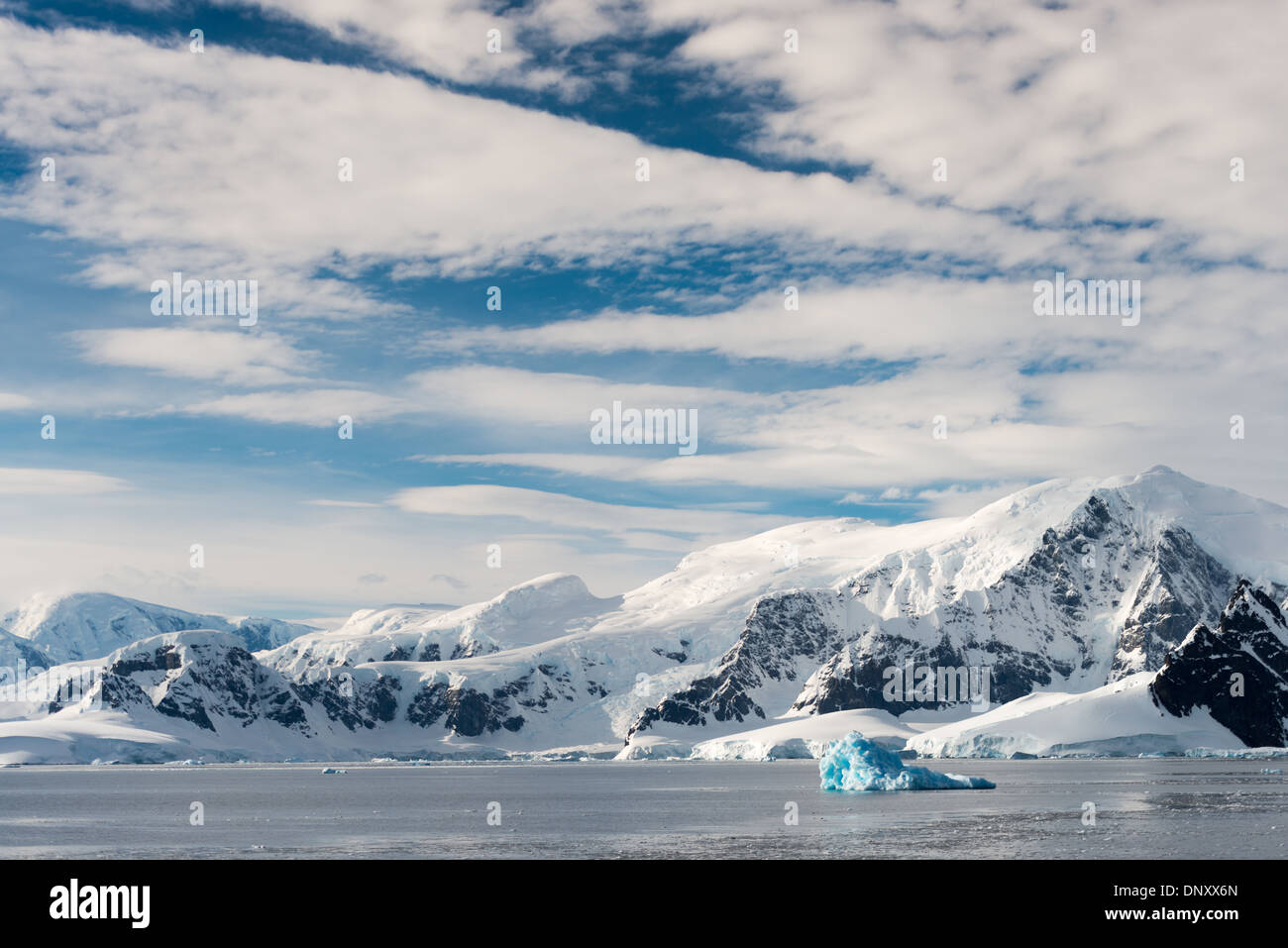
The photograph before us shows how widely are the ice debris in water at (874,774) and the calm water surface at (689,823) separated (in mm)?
3125

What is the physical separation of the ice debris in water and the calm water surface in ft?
10.3

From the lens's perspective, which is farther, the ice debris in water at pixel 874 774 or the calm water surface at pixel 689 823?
the ice debris in water at pixel 874 774

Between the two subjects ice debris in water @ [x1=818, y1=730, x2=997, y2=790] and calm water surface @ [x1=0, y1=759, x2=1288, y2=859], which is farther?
ice debris in water @ [x1=818, y1=730, x2=997, y2=790]

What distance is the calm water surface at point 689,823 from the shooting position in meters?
68.2

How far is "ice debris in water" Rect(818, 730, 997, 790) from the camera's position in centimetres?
13400

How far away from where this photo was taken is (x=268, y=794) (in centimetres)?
15525

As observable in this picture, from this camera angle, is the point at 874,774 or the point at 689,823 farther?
the point at 874,774

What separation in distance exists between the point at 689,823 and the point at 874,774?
49.6 m

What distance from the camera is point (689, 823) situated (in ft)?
297
